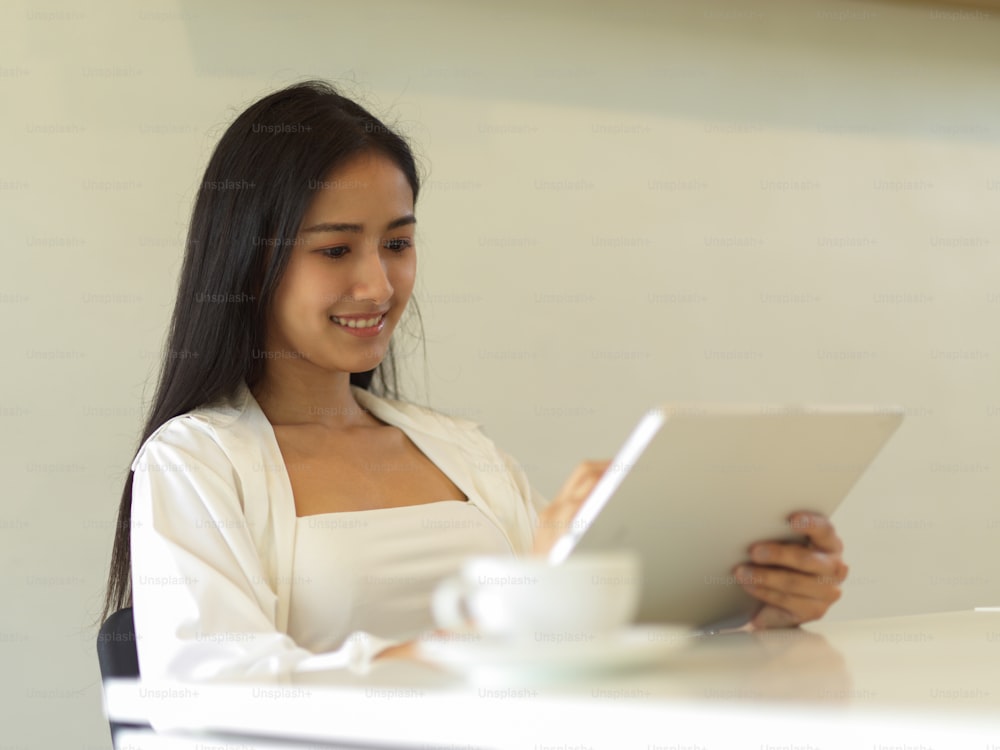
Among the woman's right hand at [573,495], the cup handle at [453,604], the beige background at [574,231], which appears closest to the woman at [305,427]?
the woman's right hand at [573,495]

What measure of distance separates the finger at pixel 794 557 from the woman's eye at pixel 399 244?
91 cm

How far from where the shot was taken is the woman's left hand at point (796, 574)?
1.12 meters

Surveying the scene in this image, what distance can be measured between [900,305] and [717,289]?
2.14ft

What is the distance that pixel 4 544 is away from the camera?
2.24m

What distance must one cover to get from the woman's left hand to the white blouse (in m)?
0.57

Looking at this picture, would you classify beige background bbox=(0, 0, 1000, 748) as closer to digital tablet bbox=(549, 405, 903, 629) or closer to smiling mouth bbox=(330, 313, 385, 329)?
smiling mouth bbox=(330, 313, 385, 329)

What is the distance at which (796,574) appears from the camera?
1166 millimetres

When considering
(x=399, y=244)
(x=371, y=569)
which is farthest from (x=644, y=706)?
(x=399, y=244)

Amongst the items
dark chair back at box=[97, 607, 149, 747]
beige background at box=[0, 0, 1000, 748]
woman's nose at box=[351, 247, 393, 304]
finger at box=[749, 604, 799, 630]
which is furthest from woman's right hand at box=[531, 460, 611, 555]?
beige background at box=[0, 0, 1000, 748]

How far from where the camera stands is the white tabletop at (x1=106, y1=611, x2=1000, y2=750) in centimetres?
62

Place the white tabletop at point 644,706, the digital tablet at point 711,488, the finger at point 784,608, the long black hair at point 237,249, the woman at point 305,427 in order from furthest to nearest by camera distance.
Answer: the long black hair at point 237,249
the woman at point 305,427
the finger at point 784,608
the digital tablet at point 711,488
the white tabletop at point 644,706

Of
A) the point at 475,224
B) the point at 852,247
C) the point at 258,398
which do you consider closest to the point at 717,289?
the point at 852,247

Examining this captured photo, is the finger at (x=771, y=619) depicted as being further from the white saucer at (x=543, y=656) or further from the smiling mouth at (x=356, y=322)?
the smiling mouth at (x=356, y=322)

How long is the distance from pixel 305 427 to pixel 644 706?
4.05ft
